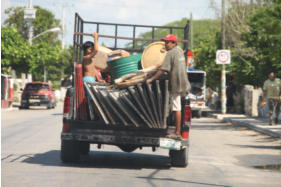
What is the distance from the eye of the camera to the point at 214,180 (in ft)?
28.2

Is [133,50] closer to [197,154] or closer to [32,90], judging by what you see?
[197,154]

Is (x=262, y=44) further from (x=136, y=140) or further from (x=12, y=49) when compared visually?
(x=12, y=49)

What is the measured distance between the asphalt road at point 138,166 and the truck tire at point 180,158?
131 millimetres

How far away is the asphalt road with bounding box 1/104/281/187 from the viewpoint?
27.0 ft

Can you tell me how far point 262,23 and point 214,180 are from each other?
10.9 meters

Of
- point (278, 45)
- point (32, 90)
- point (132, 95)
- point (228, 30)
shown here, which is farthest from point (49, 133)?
point (32, 90)

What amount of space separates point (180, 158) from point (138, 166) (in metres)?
0.73

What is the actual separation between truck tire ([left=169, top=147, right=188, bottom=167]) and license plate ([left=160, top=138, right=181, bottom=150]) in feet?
2.29

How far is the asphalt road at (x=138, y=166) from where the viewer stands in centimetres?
823

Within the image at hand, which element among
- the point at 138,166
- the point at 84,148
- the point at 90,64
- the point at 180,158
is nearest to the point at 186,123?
the point at 180,158

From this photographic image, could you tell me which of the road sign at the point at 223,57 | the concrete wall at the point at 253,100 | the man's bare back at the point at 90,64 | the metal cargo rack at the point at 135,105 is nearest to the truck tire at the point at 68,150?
the metal cargo rack at the point at 135,105

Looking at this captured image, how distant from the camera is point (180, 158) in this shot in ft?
33.1

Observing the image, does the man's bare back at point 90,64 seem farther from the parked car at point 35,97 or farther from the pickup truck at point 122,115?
the parked car at point 35,97

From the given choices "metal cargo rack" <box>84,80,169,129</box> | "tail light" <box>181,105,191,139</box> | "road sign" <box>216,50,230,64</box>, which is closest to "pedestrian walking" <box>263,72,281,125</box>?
"road sign" <box>216,50,230,64</box>
